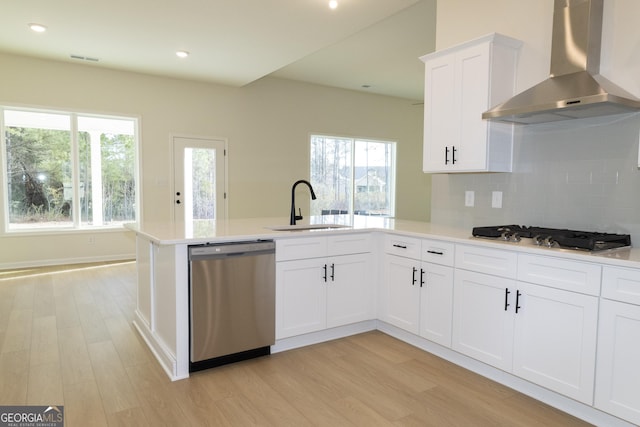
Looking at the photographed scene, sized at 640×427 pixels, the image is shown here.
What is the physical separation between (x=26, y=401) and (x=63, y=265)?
421 cm

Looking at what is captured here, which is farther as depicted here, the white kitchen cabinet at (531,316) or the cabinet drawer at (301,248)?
the cabinet drawer at (301,248)

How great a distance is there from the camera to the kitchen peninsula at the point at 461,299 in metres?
1.96

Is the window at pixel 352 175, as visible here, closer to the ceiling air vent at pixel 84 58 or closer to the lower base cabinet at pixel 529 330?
the ceiling air vent at pixel 84 58

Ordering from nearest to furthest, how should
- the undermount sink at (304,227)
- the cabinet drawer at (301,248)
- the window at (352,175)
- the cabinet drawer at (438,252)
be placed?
the cabinet drawer at (438,252)
the cabinet drawer at (301,248)
the undermount sink at (304,227)
the window at (352,175)

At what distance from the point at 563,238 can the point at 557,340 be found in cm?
53

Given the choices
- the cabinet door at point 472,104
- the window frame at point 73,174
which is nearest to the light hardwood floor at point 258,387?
A: the cabinet door at point 472,104

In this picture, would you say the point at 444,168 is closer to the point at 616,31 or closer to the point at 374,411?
the point at 616,31

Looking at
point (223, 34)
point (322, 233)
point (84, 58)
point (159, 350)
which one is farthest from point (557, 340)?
point (84, 58)

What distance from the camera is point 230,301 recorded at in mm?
2557

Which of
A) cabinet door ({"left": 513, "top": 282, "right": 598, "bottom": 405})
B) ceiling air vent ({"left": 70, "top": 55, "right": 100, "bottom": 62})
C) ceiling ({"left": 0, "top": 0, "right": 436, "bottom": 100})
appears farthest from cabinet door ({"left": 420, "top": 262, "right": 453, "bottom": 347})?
ceiling air vent ({"left": 70, "top": 55, "right": 100, "bottom": 62})

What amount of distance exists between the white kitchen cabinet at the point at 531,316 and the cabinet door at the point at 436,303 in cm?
6

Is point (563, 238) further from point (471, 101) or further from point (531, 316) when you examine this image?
point (471, 101)

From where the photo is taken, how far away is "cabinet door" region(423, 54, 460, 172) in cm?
302

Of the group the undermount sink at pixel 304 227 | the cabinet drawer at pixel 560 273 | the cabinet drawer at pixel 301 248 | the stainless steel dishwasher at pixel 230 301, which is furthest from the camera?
the undermount sink at pixel 304 227
